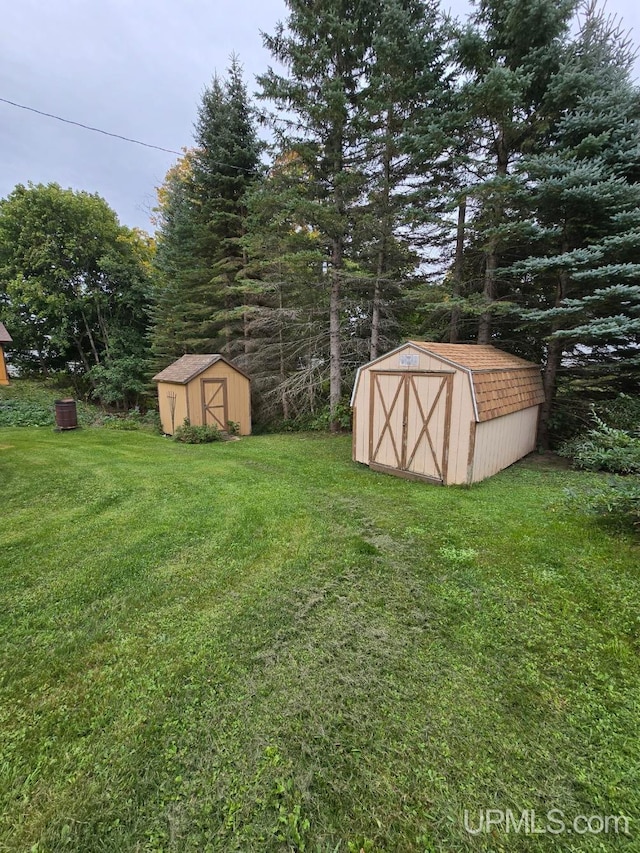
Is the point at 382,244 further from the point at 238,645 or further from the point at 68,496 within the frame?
the point at 238,645

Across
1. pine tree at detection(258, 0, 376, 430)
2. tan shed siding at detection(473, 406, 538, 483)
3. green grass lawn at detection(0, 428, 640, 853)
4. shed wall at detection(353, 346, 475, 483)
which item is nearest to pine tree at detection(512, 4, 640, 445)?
tan shed siding at detection(473, 406, 538, 483)

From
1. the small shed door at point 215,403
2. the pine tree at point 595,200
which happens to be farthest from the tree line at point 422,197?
the small shed door at point 215,403

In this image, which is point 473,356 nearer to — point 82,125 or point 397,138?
point 397,138

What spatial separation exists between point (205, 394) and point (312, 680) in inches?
410

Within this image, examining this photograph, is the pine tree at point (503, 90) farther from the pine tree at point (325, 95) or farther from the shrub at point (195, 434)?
the shrub at point (195, 434)

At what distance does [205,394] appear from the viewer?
456 inches

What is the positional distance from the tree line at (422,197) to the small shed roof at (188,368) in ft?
5.97

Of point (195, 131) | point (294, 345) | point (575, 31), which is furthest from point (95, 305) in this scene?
point (575, 31)

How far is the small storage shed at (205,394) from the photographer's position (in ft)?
37.4

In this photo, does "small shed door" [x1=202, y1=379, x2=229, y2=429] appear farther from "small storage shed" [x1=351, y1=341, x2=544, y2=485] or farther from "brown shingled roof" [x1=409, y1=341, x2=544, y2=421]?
"brown shingled roof" [x1=409, y1=341, x2=544, y2=421]

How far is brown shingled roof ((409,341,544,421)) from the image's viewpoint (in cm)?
582

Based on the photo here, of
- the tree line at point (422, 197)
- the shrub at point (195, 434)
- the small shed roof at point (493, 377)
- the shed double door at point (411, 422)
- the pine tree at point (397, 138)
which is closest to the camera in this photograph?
the small shed roof at point (493, 377)

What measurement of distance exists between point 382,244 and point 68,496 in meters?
9.69

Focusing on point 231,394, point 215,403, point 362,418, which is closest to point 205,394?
point 215,403
